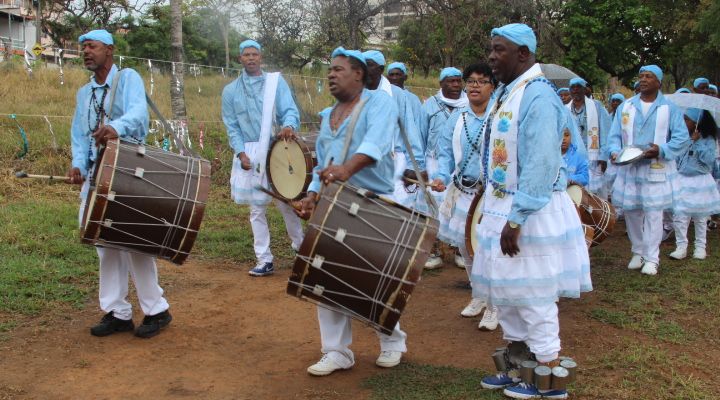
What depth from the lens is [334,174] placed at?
4039 mm

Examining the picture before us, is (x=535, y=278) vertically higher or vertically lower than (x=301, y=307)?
higher

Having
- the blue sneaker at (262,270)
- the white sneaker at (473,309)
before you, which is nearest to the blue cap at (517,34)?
the white sneaker at (473,309)

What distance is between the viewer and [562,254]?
400 centimetres

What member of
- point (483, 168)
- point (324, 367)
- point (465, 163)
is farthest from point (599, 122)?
point (324, 367)

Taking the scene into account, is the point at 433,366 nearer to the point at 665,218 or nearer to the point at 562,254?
the point at 562,254

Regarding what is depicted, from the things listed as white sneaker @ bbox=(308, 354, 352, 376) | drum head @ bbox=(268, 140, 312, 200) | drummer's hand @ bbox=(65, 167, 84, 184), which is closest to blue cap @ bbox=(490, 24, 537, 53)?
white sneaker @ bbox=(308, 354, 352, 376)

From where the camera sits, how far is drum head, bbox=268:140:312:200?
633 centimetres

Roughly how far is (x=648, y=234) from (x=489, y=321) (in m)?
2.79

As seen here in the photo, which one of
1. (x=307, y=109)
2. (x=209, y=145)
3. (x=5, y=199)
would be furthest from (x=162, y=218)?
(x=307, y=109)

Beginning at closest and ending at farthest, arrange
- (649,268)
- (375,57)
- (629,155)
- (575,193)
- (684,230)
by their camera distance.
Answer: (575,193) < (375,57) < (629,155) < (649,268) < (684,230)

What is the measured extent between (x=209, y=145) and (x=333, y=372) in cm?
1048

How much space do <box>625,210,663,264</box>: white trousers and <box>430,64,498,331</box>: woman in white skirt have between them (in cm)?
252

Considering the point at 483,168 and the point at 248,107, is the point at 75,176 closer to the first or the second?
the point at 248,107

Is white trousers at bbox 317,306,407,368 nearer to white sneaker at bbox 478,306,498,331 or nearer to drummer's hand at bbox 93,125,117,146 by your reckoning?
white sneaker at bbox 478,306,498,331
